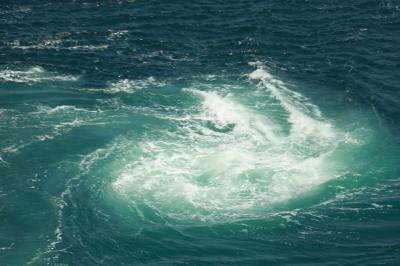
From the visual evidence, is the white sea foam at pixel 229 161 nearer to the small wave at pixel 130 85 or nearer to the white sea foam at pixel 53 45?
the small wave at pixel 130 85

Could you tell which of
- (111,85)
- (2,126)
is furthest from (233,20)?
(2,126)

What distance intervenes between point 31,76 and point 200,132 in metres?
41.1

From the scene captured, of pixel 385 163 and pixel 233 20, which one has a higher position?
pixel 233 20

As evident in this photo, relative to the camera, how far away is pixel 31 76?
124m

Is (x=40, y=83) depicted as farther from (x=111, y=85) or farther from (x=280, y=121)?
(x=280, y=121)

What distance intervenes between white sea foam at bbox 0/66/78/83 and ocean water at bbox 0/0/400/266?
43cm

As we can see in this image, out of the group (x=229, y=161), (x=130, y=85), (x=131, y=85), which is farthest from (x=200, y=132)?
(x=130, y=85)

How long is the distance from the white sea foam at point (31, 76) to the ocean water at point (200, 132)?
428mm

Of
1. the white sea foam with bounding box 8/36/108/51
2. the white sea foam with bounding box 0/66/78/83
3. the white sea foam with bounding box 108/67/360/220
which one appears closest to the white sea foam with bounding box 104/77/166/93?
the white sea foam with bounding box 108/67/360/220

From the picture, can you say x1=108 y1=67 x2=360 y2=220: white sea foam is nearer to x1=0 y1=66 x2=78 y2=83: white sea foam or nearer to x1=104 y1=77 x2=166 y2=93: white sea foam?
x1=104 y1=77 x2=166 y2=93: white sea foam

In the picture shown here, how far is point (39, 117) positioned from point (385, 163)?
67.8 metres

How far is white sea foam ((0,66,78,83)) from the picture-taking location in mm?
122562

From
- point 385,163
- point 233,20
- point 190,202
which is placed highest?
point 233,20

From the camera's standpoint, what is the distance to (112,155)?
10444 centimetres
